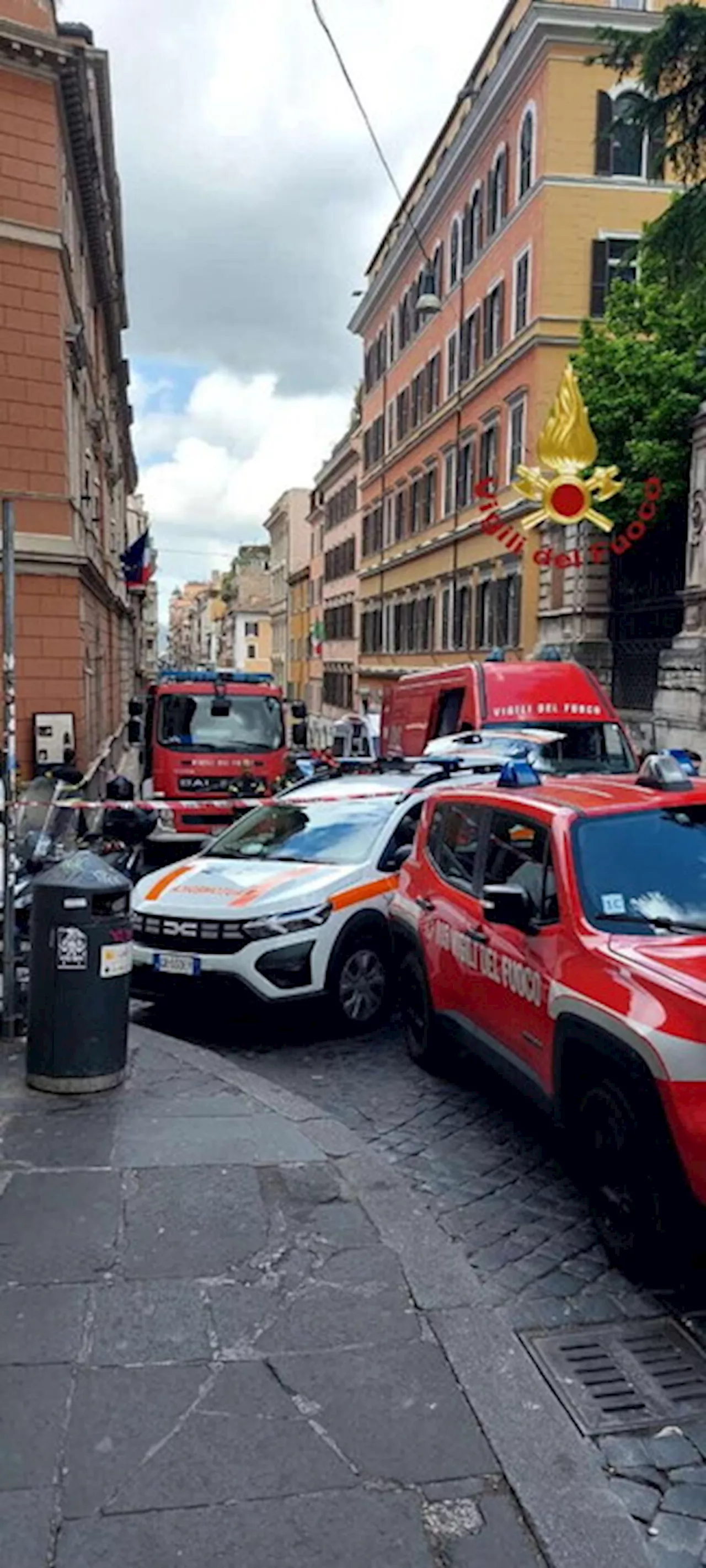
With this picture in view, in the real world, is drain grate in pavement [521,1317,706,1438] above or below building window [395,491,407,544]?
below

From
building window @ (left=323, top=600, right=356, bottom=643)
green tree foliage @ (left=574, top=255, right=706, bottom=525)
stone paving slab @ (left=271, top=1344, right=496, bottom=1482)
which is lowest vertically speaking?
stone paving slab @ (left=271, top=1344, right=496, bottom=1482)

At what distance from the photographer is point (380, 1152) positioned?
5492mm

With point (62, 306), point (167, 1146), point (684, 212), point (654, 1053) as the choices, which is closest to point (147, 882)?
point (167, 1146)

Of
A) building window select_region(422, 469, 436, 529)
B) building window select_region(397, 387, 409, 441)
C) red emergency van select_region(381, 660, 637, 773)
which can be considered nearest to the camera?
red emergency van select_region(381, 660, 637, 773)

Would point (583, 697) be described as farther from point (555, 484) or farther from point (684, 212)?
point (555, 484)

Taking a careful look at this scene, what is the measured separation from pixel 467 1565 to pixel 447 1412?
57 centimetres

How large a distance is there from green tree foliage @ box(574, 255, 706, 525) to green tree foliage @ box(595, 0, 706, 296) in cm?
760

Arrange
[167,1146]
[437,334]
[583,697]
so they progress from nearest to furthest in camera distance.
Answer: [167,1146] < [583,697] < [437,334]

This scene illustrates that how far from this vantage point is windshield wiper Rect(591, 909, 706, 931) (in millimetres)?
4570

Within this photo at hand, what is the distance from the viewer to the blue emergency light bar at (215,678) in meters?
16.7

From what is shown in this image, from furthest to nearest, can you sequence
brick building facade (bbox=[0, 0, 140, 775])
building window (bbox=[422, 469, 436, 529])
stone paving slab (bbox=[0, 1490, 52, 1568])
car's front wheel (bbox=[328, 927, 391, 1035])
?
building window (bbox=[422, 469, 436, 529])
brick building facade (bbox=[0, 0, 140, 775])
car's front wheel (bbox=[328, 927, 391, 1035])
stone paving slab (bbox=[0, 1490, 52, 1568])

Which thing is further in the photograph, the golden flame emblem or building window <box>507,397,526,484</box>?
building window <box>507,397,526,484</box>

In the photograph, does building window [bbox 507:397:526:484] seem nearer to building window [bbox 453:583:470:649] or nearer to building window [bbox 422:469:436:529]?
building window [bbox 453:583:470:649]

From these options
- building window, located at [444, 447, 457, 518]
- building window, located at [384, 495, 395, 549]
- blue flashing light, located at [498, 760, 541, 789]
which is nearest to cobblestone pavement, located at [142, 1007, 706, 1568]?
blue flashing light, located at [498, 760, 541, 789]
